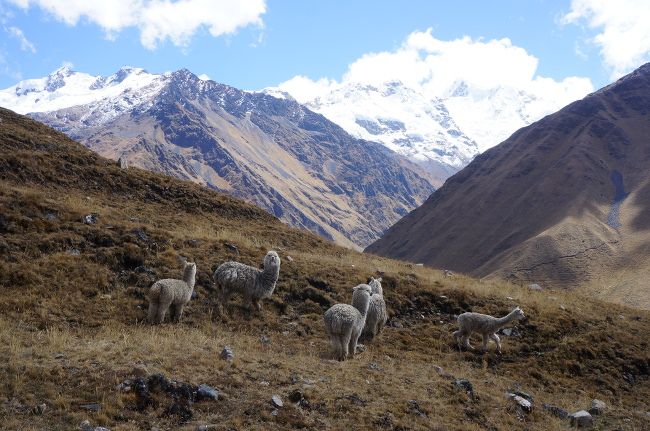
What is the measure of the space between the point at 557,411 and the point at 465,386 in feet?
8.49

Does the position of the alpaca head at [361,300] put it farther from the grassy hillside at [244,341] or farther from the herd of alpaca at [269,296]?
the grassy hillside at [244,341]

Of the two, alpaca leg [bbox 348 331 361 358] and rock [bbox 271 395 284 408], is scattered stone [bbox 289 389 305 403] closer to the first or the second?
rock [bbox 271 395 284 408]

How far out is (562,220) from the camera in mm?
143375

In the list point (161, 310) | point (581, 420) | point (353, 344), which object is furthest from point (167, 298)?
point (581, 420)

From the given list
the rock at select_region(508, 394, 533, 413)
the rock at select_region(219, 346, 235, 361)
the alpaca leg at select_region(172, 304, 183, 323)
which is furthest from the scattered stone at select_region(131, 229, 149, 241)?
the rock at select_region(508, 394, 533, 413)

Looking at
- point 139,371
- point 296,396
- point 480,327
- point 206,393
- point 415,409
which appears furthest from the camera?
point 480,327

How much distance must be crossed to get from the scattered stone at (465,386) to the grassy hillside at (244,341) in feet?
0.63

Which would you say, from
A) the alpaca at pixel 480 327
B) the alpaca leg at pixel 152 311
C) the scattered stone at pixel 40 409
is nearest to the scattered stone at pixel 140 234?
the alpaca leg at pixel 152 311

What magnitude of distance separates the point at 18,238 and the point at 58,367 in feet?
28.3

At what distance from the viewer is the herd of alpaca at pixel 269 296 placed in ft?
48.4

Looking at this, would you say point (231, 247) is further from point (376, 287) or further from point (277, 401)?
point (277, 401)

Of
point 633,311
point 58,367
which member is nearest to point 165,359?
point 58,367

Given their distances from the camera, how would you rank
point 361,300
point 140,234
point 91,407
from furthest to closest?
1. point 140,234
2. point 361,300
3. point 91,407

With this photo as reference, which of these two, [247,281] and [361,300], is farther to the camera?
[247,281]
